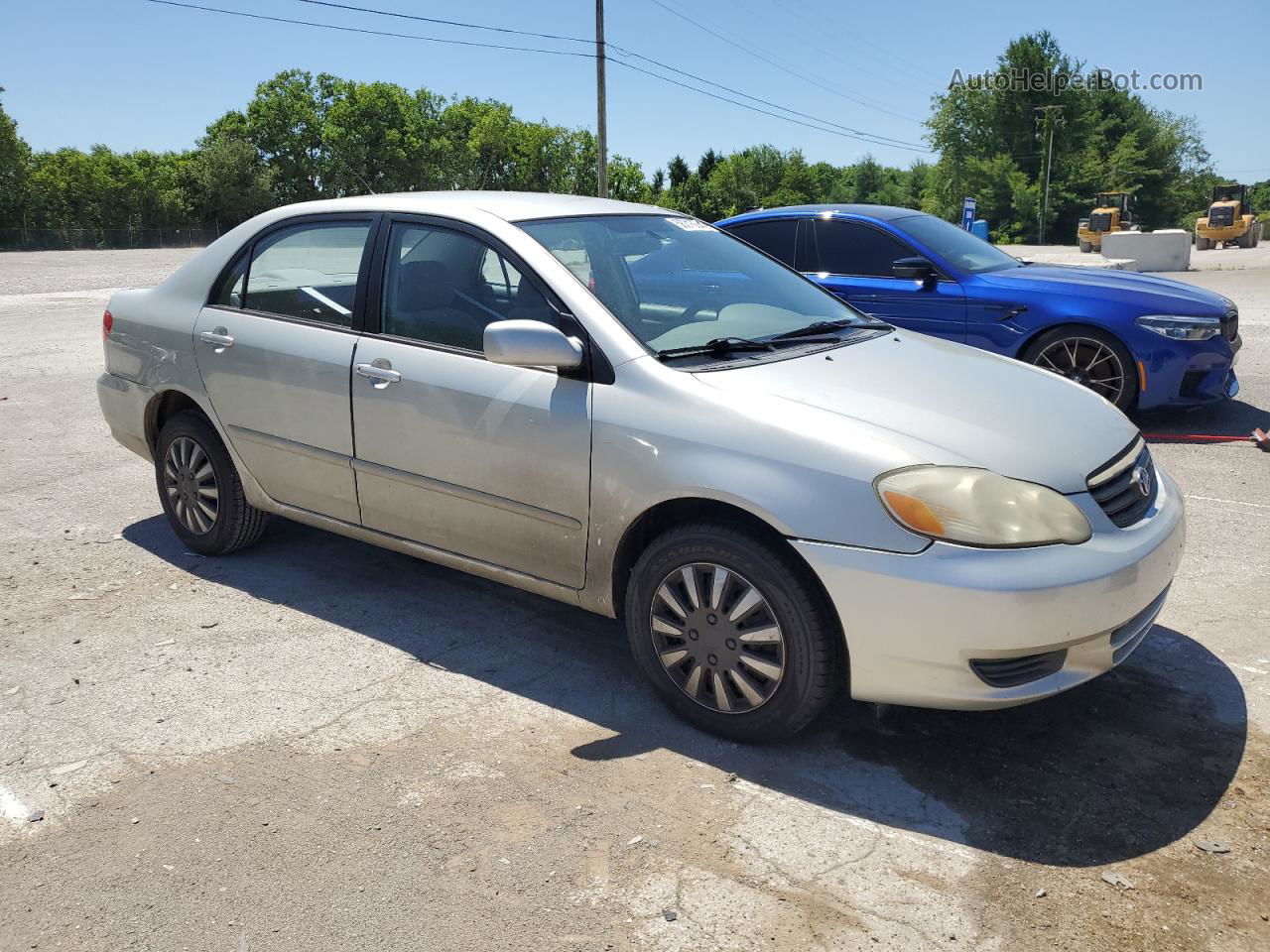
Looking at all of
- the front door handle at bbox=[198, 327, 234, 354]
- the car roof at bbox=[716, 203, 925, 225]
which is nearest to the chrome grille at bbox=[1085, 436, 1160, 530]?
the front door handle at bbox=[198, 327, 234, 354]

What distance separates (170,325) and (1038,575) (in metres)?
4.03

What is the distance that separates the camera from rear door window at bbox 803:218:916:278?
8.09 m

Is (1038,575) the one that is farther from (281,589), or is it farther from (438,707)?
(281,589)

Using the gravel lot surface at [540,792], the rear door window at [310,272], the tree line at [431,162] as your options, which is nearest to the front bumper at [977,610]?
the gravel lot surface at [540,792]

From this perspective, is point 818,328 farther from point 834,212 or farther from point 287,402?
point 834,212

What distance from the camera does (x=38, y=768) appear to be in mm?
3285

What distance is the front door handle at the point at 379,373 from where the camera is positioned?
4.03m

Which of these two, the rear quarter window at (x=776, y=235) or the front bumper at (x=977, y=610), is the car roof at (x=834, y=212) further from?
the front bumper at (x=977, y=610)

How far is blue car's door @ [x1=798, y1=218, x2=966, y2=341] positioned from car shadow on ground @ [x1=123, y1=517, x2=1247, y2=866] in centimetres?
415

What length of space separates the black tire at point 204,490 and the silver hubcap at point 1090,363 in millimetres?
5578

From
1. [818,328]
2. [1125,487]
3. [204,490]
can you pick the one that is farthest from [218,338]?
[1125,487]

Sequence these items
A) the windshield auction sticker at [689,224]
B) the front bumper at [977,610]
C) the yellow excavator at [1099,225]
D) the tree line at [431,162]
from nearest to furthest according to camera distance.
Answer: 1. the front bumper at [977,610]
2. the windshield auction sticker at [689,224]
3. the yellow excavator at [1099,225]
4. the tree line at [431,162]

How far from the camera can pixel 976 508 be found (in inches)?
115

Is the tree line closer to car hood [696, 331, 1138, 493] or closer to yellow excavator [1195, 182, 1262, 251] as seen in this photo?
yellow excavator [1195, 182, 1262, 251]
